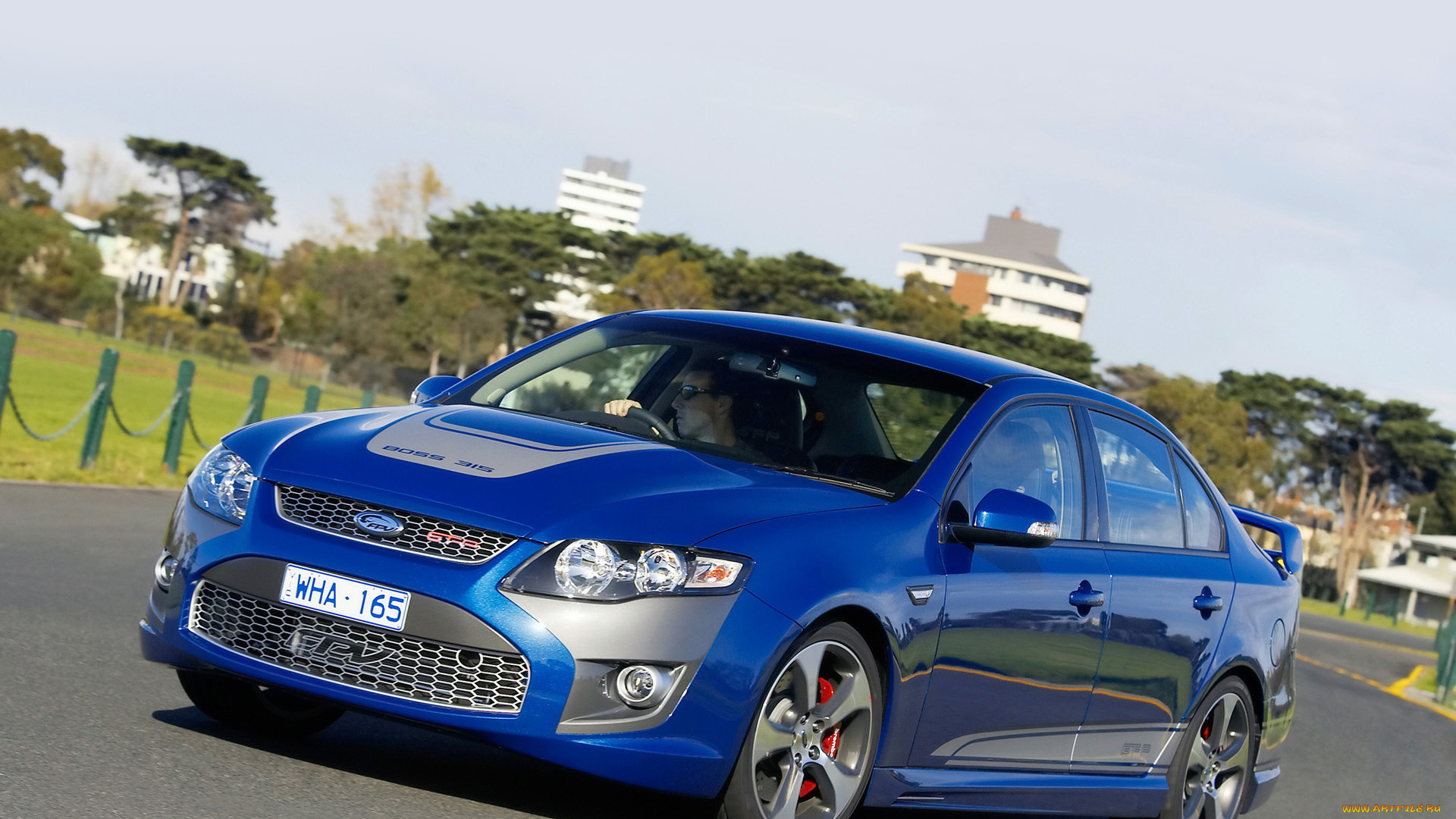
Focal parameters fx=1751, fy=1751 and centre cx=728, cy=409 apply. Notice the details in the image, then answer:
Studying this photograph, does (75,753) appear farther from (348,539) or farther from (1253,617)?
(1253,617)

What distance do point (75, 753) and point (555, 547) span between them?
63.1 inches

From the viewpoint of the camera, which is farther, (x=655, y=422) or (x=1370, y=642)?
(x=1370, y=642)

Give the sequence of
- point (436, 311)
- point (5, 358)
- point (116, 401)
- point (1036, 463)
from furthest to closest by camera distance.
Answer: point (436, 311)
point (116, 401)
point (5, 358)
point (1036, 463)

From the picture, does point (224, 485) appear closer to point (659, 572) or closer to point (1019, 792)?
point (659, 572)

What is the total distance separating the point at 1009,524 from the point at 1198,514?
1.98m

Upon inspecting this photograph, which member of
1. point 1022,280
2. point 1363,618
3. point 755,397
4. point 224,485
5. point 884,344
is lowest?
point 1363,618

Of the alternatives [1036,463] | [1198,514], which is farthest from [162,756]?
[1198,514]

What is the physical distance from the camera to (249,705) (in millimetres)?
5594

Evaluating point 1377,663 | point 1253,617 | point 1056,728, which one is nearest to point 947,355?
point 1056,728

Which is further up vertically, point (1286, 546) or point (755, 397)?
point (755, 397)

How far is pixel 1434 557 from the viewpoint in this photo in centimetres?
11800

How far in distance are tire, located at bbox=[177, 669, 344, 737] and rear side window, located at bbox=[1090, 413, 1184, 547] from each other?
9.20ft

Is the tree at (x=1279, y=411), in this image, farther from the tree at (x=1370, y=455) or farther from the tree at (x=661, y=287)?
the tree at (x=661, y=287)

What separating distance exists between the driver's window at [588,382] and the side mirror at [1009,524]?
1.37m
